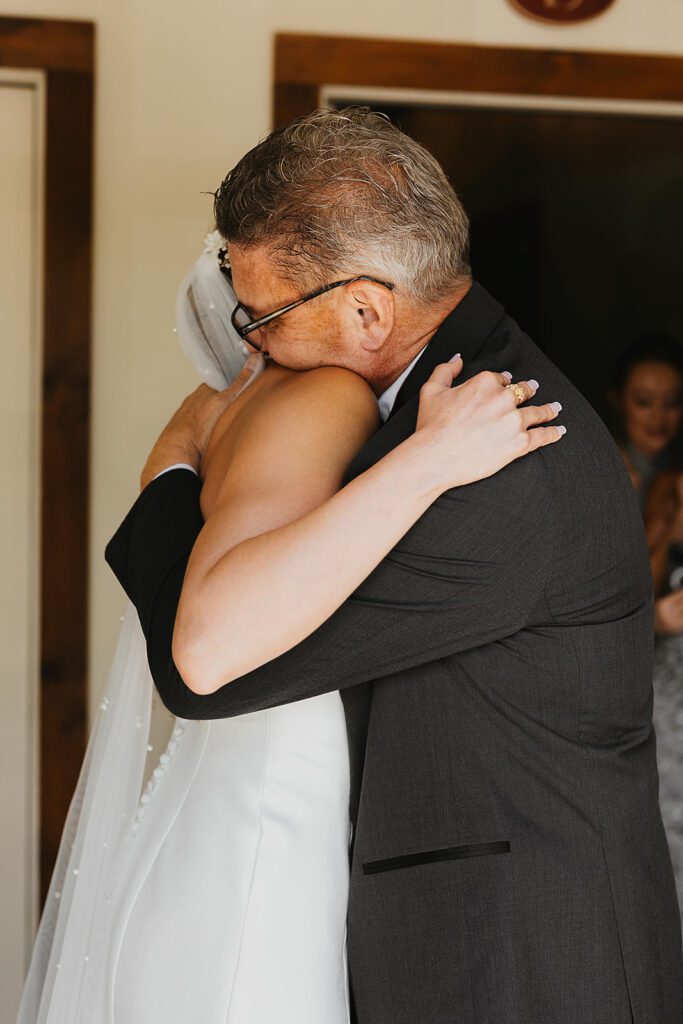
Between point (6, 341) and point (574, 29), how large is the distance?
1.56 metres

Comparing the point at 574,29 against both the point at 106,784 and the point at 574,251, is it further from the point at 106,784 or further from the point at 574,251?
the point at 106,784

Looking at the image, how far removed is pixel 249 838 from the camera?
1336mm

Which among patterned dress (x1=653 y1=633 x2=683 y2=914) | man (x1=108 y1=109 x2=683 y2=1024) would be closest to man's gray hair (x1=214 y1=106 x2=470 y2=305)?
man (x1=108 y1=109 x2=683 y2=1024)

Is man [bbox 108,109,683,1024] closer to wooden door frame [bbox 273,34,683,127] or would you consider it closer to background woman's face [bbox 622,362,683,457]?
wooden door frame [bbox 273,34,683,127]

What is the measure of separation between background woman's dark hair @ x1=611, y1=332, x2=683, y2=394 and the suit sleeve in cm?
191

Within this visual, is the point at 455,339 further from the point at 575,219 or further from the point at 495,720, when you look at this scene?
the point at 575,219

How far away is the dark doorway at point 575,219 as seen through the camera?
114 inches

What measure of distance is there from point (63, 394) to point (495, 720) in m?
1.78

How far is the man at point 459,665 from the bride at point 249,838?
1.9 inches

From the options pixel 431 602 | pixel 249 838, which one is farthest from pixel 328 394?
pixel 249 838

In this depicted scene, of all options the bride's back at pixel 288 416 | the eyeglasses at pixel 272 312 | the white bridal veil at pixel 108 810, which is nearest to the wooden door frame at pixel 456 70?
the white bridal veil at pixel 108 810

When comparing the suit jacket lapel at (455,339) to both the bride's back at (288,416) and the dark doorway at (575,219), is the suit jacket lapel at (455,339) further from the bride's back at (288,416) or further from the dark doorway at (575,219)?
the dark doorway at (575,219)

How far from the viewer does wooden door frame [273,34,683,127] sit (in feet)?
9.15

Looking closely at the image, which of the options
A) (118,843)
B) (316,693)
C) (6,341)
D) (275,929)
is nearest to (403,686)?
(316,693)
